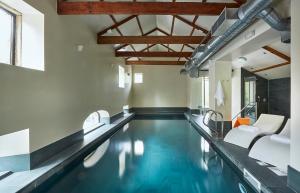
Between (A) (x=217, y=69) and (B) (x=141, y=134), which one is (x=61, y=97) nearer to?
(B) (x=141, y=134)

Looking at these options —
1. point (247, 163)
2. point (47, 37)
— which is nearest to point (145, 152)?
point (247, 163)

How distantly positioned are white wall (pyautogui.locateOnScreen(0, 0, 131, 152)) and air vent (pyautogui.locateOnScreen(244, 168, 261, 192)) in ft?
10.4

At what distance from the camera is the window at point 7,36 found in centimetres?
322

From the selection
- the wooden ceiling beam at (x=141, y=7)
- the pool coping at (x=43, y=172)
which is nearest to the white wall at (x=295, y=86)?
the wooden ceiling beam at (x=141, y=7)

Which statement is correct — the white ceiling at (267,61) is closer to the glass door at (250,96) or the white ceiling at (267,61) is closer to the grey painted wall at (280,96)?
the grey painted wall at (280,96)

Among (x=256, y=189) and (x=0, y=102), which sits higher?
(x=0, y=102)

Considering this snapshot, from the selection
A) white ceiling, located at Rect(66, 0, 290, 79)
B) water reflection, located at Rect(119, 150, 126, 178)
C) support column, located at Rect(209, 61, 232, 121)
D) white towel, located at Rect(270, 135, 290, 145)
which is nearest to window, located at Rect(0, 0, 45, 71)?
white ceiling, located at Rect(66, 0, 290, 79)

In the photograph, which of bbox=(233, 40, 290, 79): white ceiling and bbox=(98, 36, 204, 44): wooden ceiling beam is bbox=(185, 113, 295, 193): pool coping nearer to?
bbox=(98, 36, 204, 44): wooden ceiling beam

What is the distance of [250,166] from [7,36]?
159 inches

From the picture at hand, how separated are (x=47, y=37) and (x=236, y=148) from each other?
404 centimetres

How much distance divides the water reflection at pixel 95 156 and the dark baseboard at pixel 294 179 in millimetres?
3144

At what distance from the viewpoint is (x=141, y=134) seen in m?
7.43

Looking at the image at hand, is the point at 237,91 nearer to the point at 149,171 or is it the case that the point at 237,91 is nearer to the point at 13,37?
the point at 149,171

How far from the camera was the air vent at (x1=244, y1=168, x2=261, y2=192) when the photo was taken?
2.91 metres
